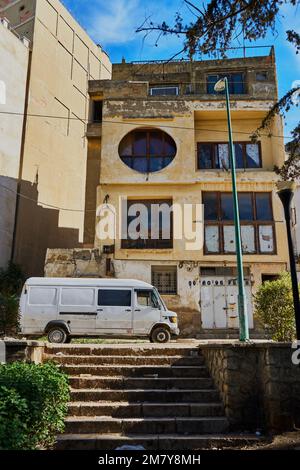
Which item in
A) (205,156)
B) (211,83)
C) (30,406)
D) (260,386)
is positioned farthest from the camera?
(211,83)

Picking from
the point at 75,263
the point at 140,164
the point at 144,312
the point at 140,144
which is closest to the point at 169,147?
the point at 140,144

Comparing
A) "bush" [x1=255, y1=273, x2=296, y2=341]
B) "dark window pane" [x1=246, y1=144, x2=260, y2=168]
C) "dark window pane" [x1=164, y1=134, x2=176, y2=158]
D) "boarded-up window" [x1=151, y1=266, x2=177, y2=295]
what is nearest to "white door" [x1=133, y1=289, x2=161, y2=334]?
"bush" [x1=255, y1=273, x2=296, y2=341]

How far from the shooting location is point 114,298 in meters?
13.8

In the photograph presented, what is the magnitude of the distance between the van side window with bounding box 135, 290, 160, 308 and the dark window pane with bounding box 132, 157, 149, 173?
8.50m

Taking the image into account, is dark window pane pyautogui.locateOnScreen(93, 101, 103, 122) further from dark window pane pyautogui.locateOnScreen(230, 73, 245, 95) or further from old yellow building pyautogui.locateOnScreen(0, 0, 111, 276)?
dark window pane pyautogui.locateOnScreen(230, 73, 245, 95)

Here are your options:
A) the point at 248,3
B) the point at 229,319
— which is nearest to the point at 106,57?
the point at 229,319

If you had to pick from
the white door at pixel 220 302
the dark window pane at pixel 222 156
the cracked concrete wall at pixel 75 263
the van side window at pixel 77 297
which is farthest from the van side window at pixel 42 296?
the dark window pane at pixel 222 156

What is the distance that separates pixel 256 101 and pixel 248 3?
15761mm

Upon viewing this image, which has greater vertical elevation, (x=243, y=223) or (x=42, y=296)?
(x=243, y=223)

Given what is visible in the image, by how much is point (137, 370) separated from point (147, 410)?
128cm

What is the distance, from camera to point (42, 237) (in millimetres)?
22953

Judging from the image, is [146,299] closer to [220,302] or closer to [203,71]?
[220,302]

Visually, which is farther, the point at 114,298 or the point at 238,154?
the point at 238,154

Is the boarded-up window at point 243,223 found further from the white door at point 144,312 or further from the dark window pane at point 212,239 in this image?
the white door at point 144,312
